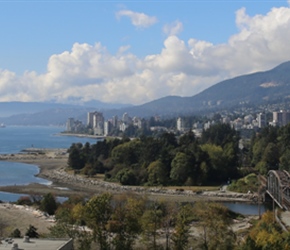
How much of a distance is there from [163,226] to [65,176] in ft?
102

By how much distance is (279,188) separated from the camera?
111 feet

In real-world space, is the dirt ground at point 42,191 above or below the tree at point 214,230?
below

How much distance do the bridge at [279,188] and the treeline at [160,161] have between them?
27.3 ft

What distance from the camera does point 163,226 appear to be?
2159 cm

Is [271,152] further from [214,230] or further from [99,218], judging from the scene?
[99,218]

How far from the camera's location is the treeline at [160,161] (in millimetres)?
44406

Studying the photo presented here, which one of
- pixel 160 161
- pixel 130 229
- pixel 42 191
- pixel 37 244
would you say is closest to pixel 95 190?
pixel 42 191

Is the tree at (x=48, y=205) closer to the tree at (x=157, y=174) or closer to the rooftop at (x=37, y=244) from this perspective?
the rooftop at (x=37, y=244)

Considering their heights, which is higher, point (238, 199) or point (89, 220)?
point (89, 220)

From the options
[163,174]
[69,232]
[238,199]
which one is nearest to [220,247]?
[69,232]

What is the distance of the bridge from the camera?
32.0 metres

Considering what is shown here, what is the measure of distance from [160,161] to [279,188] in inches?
544

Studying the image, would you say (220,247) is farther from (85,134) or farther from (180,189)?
(85,134)

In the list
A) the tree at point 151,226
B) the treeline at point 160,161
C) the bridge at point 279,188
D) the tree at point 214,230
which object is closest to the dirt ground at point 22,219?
the tree at point 151,226
